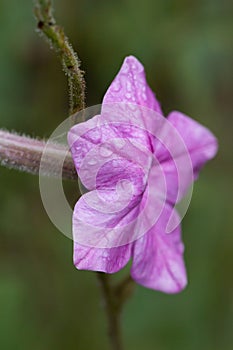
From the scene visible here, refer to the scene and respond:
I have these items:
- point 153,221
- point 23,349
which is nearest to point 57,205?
point 153,221

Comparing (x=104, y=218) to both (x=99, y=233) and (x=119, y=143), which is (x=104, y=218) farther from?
(x=119, y=143)

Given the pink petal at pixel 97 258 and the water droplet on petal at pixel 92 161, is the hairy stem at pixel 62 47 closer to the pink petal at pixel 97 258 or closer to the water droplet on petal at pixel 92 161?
the water droplet on petal at pixel 92 161

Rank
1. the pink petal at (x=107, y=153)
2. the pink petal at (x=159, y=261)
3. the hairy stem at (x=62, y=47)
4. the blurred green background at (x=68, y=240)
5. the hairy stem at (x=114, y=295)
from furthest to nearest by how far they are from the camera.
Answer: the blurred green background at (x=68, y=240)
the hairy stem at (x=114, y=295)
the pink petal at (x=159, y=261)
the pink petal at (x=107, y=153)
the hairy stem at (x=62, y=47)

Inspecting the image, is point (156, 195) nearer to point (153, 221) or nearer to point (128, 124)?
point (153, 221)

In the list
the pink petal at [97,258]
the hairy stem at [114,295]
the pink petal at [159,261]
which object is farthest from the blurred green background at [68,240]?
the pink petal at [97,258]

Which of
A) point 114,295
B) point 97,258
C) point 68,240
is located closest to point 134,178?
point 97,258

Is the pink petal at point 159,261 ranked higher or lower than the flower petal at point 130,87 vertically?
lower
